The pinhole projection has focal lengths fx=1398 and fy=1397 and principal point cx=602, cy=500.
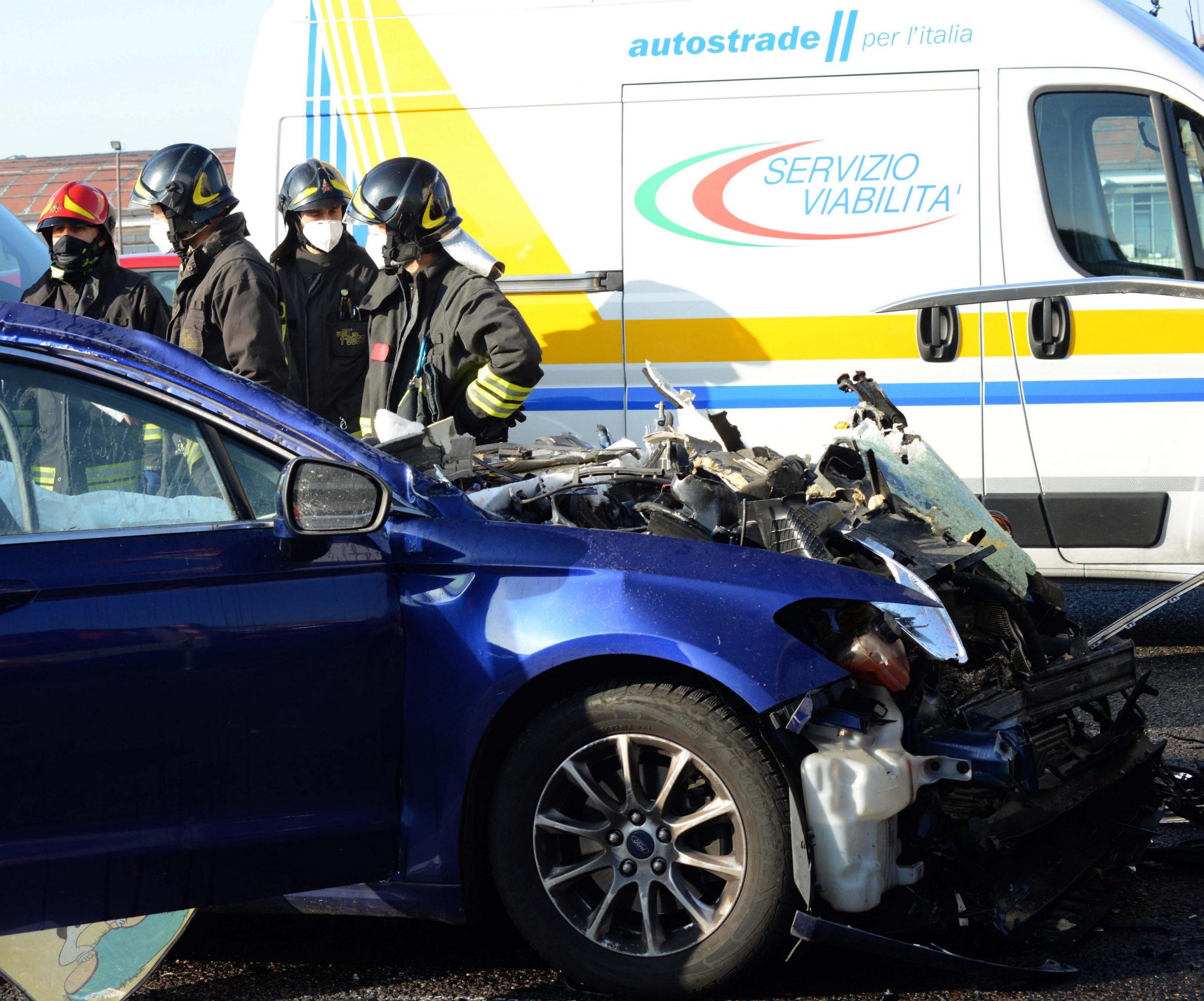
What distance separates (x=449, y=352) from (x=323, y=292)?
931mm

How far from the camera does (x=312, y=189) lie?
5.85 m

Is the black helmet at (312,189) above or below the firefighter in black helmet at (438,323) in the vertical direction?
above

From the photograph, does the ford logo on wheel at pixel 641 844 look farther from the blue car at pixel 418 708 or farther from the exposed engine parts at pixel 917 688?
the exposed engine parts at pixel 917 688

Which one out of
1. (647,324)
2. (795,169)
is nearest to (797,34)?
(795,169)

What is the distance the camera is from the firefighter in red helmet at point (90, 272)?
18.6 ft

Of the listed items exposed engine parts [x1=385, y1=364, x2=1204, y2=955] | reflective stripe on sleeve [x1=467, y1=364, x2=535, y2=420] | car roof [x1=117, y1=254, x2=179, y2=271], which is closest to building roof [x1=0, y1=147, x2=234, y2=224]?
car roof [x1=117, y1=254, x2=179, y2=271]

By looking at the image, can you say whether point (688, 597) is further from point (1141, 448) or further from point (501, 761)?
point (1141, 448)

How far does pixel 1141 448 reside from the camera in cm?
586

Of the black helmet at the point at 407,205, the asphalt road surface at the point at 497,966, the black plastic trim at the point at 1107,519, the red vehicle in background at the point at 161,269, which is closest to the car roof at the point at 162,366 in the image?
the asphalt road surface at the point at 497,966

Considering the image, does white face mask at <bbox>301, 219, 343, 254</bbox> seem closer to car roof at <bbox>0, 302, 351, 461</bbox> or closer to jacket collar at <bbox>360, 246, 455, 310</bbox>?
jacket collar at <bbox>360, 246, 455, 310</bbox>

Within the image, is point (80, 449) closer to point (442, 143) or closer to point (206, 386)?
point (206, 386)

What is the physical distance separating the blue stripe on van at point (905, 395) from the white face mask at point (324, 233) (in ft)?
3.57

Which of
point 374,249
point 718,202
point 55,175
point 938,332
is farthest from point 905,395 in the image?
point 55,175

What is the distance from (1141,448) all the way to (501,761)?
376cm
